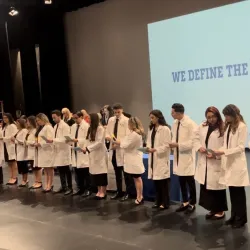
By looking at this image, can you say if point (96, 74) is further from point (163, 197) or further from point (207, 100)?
point (163, 197)

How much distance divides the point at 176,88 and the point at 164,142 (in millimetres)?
4789

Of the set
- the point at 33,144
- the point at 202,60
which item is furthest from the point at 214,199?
the point at 202,60

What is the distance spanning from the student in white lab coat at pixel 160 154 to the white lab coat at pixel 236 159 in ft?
3.22

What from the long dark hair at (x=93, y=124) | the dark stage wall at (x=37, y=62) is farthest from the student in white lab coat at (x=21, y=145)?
the dark stage wall at (x=37, y=62)

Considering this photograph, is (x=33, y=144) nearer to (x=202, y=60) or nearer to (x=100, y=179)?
(x=100, y=179)

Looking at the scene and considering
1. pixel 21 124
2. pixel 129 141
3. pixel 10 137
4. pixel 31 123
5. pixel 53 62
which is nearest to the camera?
pixel 129 141

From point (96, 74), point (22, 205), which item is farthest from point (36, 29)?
point (22, 205)

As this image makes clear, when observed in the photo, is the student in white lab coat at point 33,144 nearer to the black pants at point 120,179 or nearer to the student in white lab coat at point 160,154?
the black pants at point 120,179

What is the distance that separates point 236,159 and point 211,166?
333 mm

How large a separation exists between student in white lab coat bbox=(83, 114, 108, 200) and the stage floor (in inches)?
13.3

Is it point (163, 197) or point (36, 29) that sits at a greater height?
point (36, 29)

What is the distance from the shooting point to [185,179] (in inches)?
206

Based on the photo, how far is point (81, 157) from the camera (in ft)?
20.8

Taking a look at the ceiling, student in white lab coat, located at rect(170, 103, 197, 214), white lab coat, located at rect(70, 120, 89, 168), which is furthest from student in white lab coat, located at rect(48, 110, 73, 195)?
the ceiling
